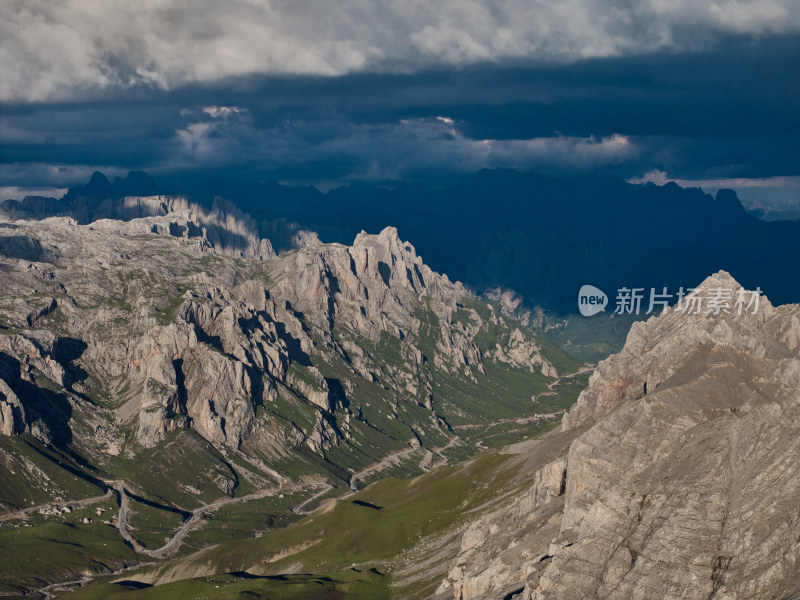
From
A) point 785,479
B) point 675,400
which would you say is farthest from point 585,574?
point 675,400

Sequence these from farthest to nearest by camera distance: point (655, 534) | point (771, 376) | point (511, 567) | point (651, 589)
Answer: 1. point (771, 376)
2. point (511, 567)
3. point (655, 534)
4. point (651, 589)

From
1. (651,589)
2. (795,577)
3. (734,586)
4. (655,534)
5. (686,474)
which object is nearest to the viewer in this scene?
(795,577)

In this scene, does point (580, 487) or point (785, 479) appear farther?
point (580, 487)

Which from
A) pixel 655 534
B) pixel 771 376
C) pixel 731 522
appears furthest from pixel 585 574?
pixel 771 376

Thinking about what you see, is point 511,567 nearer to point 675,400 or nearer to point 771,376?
point 675,400

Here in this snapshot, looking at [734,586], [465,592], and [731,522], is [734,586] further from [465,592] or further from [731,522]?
[465,592]

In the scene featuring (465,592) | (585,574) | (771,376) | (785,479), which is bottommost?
(465,592)

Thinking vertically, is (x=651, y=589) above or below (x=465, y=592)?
above
